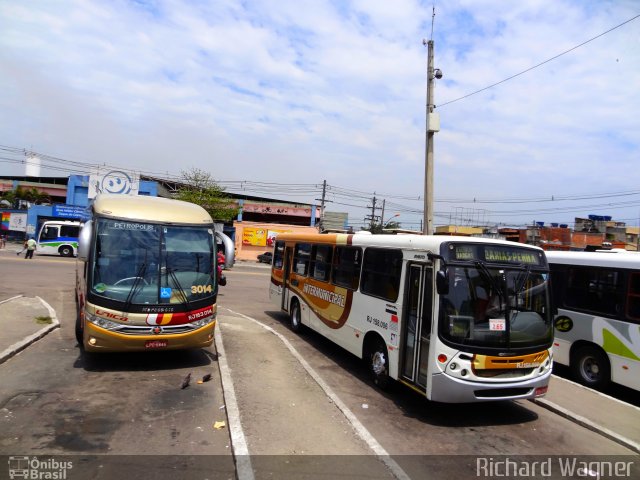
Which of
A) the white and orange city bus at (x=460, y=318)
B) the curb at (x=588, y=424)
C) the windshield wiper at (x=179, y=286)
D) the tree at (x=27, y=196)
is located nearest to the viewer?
the curb at (x=588, y=424)

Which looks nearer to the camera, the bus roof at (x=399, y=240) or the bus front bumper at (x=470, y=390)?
the bus front bumper at (x=470, y=390)

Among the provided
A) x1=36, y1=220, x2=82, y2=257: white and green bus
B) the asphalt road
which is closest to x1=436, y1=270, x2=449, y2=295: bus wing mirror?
the asphalt road

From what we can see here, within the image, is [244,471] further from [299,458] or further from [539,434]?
[539,434]

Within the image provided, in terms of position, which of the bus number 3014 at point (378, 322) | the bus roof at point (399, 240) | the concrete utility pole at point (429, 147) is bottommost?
the bus number 3014 at point (378, 322)

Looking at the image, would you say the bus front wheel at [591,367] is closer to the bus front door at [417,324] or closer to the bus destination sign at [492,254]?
the bus destination sign at [492,254]

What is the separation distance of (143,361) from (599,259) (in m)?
8.86

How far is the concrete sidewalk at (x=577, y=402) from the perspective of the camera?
21.6ft

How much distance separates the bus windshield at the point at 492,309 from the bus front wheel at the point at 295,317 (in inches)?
246

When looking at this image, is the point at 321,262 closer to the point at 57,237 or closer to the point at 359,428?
the point at 359,428

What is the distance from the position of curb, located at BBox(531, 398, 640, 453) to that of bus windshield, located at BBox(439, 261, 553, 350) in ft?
3.96

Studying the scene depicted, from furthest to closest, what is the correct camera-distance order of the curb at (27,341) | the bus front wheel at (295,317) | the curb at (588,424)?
1. the bus front wheel at (295,317)
2. the curb at (27,341)
3. the curb at (588,424)

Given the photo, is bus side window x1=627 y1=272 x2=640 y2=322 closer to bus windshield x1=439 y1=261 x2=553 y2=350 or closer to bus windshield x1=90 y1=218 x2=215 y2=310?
bus windshield x1=439 y1=261 x2=553 y2=350

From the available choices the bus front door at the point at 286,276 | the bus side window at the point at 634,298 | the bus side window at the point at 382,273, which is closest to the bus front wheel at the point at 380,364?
the bus side window at the point at 382,273

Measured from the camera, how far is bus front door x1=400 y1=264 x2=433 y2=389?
6.70 meters
